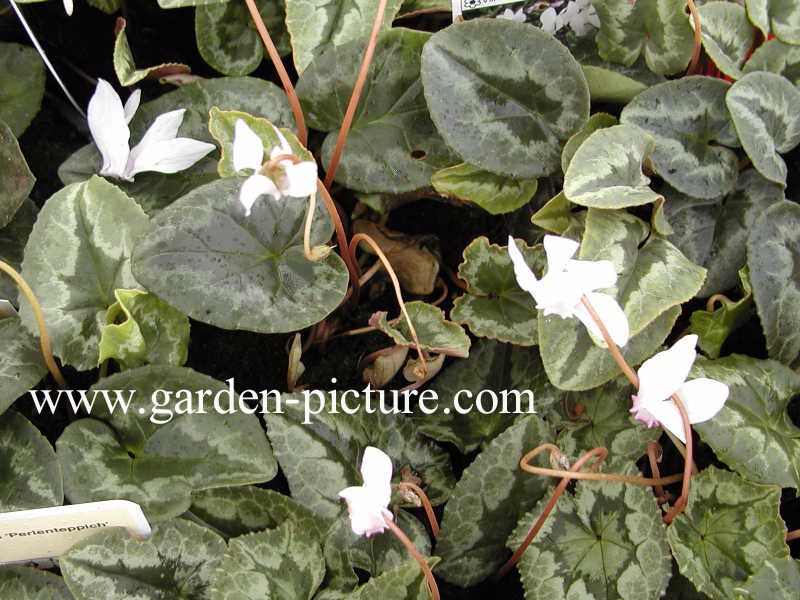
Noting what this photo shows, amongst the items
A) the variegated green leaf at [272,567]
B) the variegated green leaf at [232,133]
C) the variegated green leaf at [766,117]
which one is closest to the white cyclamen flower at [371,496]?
the variegated green leaf at [272,567]

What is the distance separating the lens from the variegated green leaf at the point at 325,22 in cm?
118

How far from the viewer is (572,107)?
3.71 feet

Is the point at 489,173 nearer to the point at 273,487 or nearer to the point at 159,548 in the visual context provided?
the point at 273,487

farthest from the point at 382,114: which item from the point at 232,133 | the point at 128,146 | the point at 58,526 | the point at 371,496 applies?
the point at 58,526

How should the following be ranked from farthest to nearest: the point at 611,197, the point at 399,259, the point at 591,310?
1. the point at 399,259
2. the point at 611,197
3. the point at 591,310

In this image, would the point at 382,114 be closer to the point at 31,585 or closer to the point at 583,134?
the point at 583,134

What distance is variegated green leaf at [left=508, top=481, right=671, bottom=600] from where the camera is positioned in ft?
3.20

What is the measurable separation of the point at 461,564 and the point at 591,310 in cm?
41

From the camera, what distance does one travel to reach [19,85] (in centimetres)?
131

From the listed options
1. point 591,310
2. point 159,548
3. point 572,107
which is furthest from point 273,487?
point 572,107

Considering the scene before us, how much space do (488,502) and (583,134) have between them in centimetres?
50

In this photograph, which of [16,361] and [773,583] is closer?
[773,583]

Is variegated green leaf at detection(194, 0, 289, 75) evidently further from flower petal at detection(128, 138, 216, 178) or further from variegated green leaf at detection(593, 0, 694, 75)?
variegated green leaf at detection(593, 0, 694, 75)

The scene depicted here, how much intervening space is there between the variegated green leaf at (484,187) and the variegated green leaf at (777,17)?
0.38 metres
